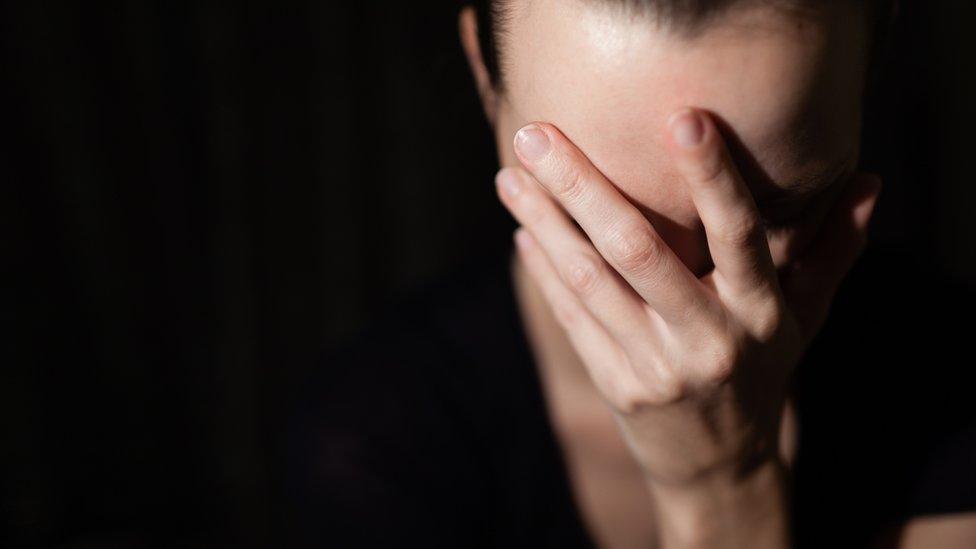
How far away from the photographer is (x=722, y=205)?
0.56 metres

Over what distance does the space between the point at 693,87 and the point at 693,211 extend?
107mm

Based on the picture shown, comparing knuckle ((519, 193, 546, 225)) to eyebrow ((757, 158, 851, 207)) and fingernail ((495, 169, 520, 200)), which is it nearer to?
fingernail ((495, 169, 520, 200))

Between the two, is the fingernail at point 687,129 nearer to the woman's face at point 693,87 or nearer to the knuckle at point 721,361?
the woman's face at point 693,87

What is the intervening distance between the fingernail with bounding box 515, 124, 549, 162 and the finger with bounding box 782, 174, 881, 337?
0.30 metres

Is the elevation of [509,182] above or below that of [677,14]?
below

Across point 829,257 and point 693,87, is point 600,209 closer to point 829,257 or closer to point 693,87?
point 693,87

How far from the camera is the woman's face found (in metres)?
0.53

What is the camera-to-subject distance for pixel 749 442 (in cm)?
74

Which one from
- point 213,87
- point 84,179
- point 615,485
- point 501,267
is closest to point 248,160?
point 213,87

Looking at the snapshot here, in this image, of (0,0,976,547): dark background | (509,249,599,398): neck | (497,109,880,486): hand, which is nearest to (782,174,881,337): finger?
(497,109,880,486): hand

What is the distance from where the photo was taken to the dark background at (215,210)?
4.29 ft

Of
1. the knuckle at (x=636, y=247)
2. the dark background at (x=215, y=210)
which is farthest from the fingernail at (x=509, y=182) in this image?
the dark background at (x=215, y=210)

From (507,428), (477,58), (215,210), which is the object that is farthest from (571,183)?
(215,210)

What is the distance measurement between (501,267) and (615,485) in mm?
325
